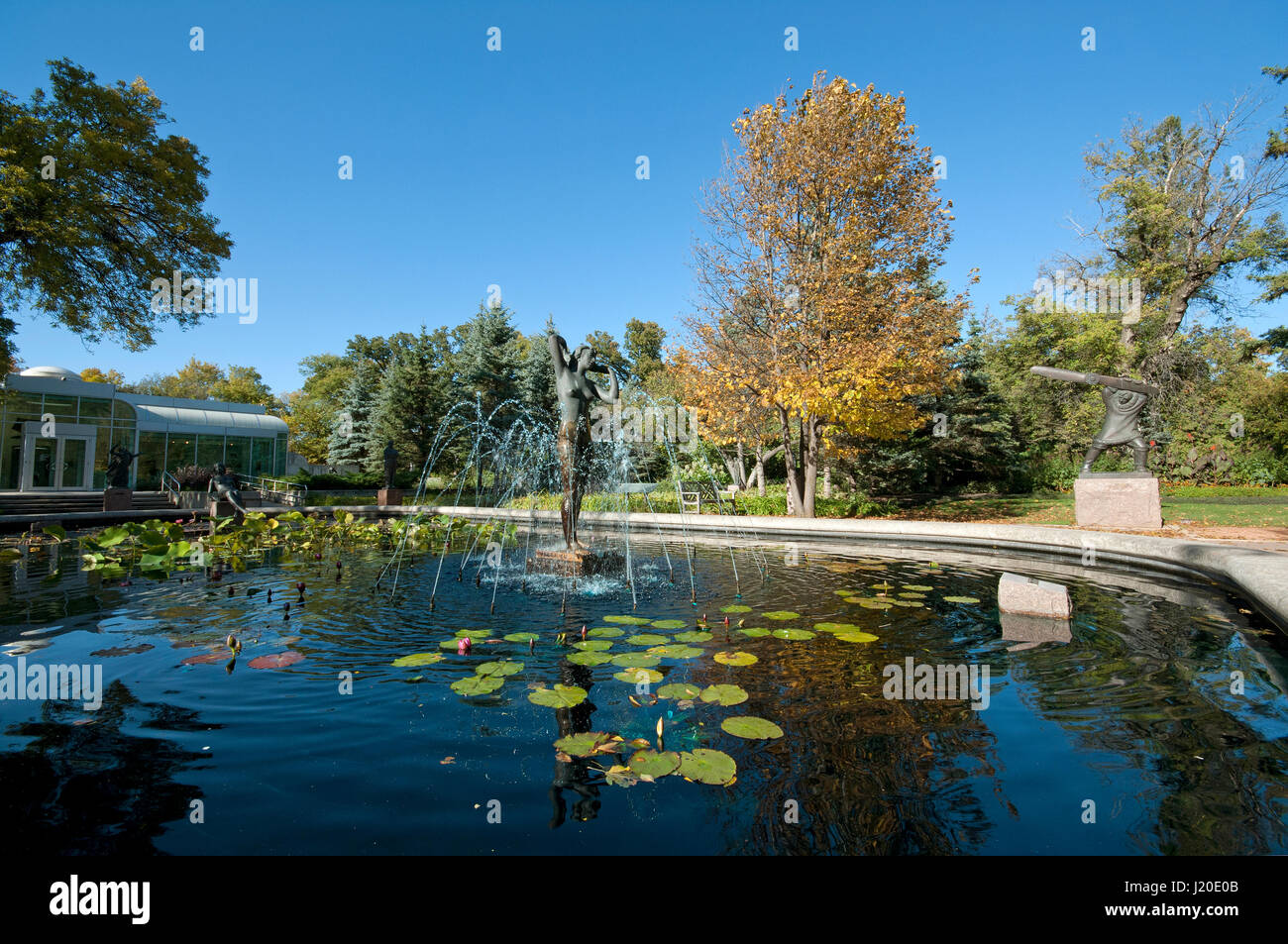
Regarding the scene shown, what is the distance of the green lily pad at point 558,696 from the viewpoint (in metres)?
3.64

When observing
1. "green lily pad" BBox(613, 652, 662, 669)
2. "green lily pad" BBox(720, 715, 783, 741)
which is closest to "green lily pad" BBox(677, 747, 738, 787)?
"green lily pad" BBox(720, 715, 783, 741)

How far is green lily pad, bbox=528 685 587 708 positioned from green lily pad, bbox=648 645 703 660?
3.46 feet

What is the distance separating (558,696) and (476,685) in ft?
2.17

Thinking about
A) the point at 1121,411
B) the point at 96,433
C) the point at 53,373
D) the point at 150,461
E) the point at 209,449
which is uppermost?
the point at 53,373

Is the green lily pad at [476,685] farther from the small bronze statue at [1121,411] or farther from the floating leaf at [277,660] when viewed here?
the small bronze statue at [1121,411]

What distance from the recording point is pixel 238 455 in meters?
30.1

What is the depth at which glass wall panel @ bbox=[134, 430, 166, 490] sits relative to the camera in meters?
26.7

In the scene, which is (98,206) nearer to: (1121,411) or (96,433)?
(96,433)

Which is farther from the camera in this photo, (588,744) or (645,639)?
(645,639)

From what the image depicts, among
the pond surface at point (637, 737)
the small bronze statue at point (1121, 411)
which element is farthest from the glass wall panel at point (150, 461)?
the small bronze statue at point (1121, 411)

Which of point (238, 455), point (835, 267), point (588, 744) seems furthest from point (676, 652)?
point (238, 455)

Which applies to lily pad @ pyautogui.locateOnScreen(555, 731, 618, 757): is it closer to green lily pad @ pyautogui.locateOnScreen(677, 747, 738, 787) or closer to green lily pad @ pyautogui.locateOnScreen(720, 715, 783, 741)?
green lily pad @ pyautogui.locateOnScreen(677, 747, 738, 787)

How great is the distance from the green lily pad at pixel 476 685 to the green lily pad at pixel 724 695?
4.84ft
